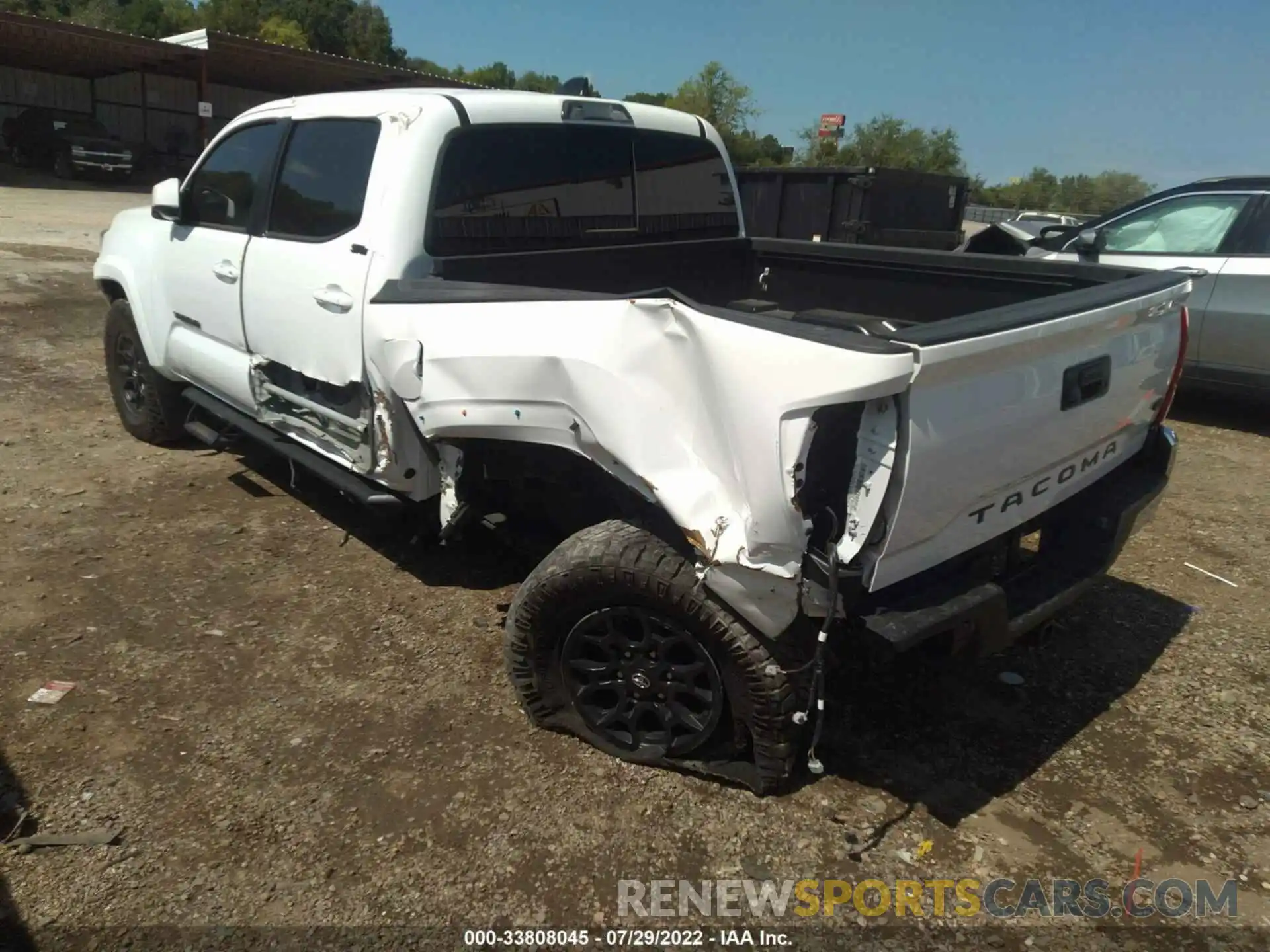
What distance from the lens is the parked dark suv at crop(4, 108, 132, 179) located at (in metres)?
26.7

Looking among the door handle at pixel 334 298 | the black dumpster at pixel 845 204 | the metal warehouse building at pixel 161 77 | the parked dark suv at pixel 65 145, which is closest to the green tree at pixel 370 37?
the metal warehouse building at pixel 161 77

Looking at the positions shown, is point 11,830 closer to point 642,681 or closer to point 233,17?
point 642,681

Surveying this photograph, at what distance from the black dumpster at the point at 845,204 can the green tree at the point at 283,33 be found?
57.3 meters

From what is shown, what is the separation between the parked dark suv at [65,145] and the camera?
26719mm

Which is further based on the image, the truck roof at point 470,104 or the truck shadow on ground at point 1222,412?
the truck shadow on ground at point 1222,412

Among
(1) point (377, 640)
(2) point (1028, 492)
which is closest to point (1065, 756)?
(2) point (1028, 492)

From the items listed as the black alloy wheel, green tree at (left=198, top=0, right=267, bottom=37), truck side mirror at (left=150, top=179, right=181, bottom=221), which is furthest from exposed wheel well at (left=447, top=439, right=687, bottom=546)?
green tree at (left=198, top=0, right=267, bottom=37)

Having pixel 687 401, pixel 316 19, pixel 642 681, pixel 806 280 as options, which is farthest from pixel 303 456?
pixel 316 19

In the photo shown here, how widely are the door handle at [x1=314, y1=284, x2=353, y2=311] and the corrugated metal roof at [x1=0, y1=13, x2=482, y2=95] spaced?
71.3 ft

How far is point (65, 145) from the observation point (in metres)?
27.0

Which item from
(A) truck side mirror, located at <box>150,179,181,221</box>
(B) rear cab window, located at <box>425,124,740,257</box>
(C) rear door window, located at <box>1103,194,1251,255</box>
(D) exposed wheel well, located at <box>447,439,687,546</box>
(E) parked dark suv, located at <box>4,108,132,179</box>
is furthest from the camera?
(E) parked dark suv, located at <box>4,108,132,179</box>

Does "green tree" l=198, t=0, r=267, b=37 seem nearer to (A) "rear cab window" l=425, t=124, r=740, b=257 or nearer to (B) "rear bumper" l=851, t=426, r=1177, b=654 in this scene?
(A) "rear cab window" l=425, t=124, r=740, b=257

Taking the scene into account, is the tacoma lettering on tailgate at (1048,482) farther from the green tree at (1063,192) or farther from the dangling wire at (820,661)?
the green tree at (1063,192)

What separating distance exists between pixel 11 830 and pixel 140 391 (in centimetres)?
348
